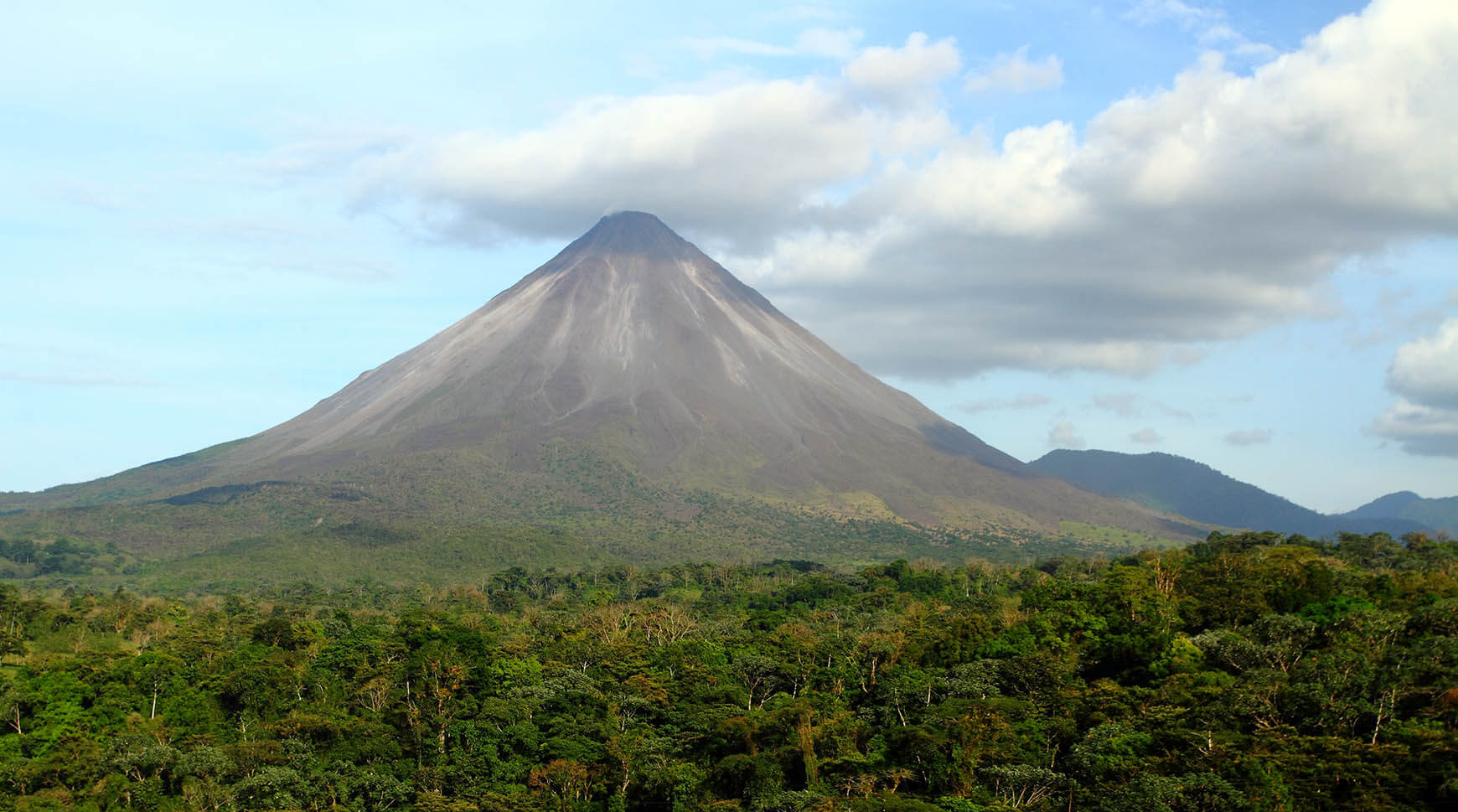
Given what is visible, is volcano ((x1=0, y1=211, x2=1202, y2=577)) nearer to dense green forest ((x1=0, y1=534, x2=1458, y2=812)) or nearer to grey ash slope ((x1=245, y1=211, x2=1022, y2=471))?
grey ash slope ((x1=245, y1=211, x2=1022, y2=471))

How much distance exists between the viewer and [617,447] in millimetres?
150625

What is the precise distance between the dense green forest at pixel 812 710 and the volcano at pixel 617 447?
66929mm

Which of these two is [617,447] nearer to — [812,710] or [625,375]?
[625,375]

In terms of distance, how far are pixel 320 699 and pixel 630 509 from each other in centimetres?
9482

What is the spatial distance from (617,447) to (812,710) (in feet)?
379

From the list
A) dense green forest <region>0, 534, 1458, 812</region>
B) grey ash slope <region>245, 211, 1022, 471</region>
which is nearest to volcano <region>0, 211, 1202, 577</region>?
grey ash slope <region>245, 211, 1022, 471</region>

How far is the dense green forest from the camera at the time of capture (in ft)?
96.2

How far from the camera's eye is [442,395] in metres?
163

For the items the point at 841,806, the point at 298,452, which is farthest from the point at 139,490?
the point at 841,806

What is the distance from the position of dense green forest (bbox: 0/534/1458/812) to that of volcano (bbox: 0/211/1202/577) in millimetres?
66929

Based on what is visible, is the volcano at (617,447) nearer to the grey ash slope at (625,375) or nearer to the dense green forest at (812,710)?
the grey ash slope at (625,375)

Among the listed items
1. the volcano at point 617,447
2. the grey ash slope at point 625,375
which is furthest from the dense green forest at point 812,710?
the grey ash slope at point 625,375

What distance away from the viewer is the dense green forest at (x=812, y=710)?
29.3 m

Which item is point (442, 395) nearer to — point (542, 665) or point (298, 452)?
point (298, 452)
